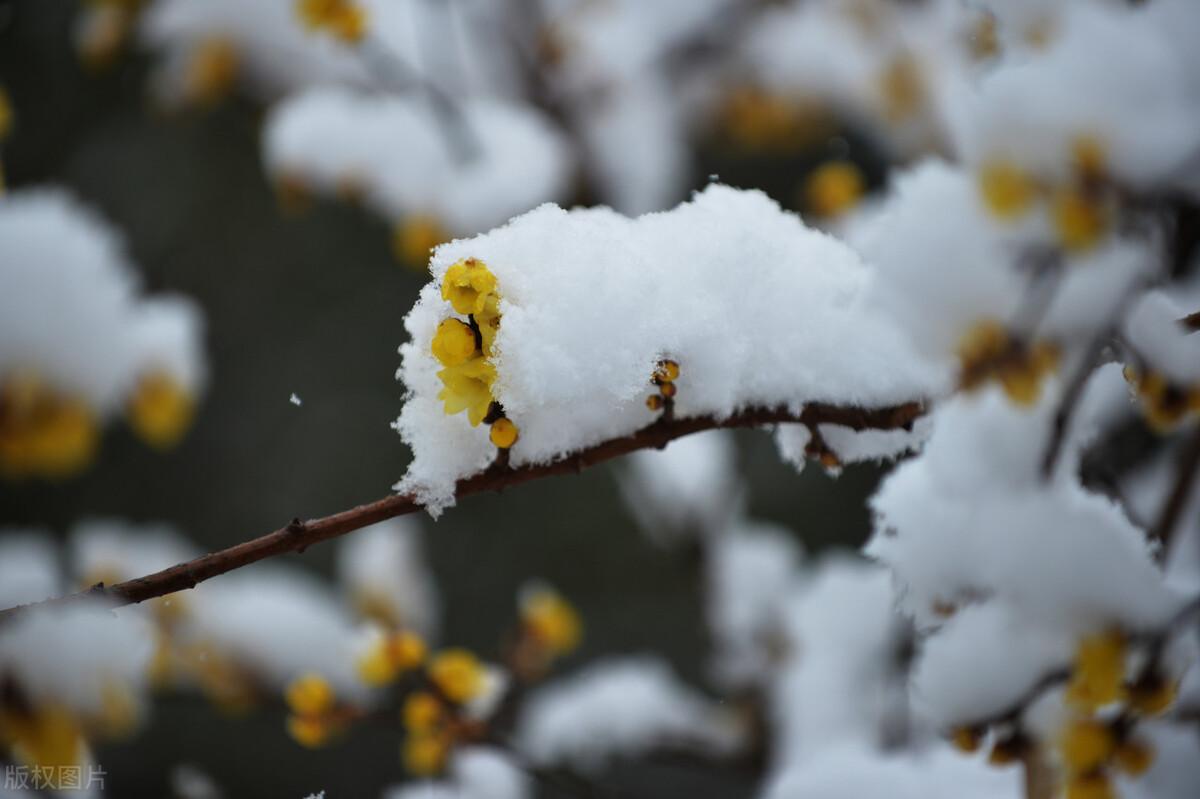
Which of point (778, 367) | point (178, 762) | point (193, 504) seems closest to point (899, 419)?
point (778, 367)

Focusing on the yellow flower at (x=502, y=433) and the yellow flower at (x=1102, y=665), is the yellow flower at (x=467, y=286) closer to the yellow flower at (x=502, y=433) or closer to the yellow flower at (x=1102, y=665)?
the yellow flower at (x=502, y=433)

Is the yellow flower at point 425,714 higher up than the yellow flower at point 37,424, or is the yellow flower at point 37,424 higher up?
the yellow flower at point 37,424

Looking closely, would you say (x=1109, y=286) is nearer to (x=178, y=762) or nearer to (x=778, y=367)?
(x=778, y=367)

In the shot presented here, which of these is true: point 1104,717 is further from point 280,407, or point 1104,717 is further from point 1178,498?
point 280,407

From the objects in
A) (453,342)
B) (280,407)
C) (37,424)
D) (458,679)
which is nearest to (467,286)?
(453,342)

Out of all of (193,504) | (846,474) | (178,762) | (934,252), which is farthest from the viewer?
(193,504)

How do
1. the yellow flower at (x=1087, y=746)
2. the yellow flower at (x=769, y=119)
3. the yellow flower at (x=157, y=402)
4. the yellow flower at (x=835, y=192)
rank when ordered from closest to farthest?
the yellow flower at (x=1087, y=746), the yellow flower at (x=157, y=402), the yellow flower at (x=835, y=192), the yellow flower at (x=769, y=119)

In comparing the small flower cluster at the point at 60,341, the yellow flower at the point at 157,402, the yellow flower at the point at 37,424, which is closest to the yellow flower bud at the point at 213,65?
the small flower cluster at the point at 60,341
